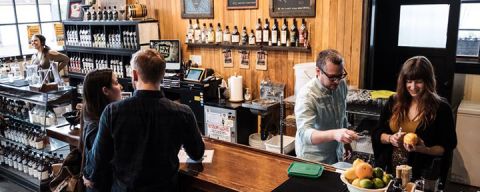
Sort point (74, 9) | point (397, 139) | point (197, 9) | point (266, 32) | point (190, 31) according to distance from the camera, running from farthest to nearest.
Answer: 1. point (74, 9)
2. point (190, 31)
3. point (197, 9)
4. point (266, 32)
5. point (397, 139)

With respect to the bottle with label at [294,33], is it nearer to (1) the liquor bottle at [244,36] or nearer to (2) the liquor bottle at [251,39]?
(2) the liquor bottle at [251,39]

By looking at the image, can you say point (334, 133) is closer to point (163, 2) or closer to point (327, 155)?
point (327, 155)

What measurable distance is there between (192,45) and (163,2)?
31.5 inches

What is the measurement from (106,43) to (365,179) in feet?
17.4

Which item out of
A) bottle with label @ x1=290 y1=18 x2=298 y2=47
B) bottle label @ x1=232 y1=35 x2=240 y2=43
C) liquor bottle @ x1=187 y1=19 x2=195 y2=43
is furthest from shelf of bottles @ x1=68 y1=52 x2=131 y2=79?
bottle with label @ x1=290 y1=18 x2=298 y2=47

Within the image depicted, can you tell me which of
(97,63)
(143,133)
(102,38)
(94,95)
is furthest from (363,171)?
(97,63)

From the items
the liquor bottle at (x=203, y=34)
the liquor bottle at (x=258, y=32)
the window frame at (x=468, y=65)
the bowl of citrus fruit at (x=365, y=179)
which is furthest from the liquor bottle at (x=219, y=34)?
the bowl of citrus fruit at (x=365, y=179)

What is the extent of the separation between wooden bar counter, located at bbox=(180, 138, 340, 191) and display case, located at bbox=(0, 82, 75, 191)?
7.71ft

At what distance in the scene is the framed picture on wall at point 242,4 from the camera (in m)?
4.82

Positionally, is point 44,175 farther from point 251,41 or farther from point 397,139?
point 397,139

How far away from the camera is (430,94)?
237 centimetres

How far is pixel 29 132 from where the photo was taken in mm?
4418

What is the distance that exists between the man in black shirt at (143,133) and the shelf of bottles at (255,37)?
2775 millimetres

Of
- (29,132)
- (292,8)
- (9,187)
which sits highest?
(292,8)
